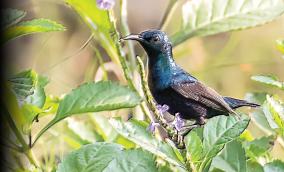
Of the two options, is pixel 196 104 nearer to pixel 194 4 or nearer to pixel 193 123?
pixel 193 123

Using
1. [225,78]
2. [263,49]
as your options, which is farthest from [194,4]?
[263,49]

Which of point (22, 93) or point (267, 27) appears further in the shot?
point (267, 27)

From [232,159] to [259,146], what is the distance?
0.16m

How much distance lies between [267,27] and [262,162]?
200cm

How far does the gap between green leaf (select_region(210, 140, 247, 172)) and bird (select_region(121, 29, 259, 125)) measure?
5 centimetres

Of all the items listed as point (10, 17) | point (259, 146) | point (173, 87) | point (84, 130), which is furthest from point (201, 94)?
point (84, 130)

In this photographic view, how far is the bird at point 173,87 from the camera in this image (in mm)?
1045

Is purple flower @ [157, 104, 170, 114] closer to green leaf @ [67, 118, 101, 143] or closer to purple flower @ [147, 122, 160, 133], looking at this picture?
purple flower @ [147, 122, 160, 133]

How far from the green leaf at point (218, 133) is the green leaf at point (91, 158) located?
0.11 meters

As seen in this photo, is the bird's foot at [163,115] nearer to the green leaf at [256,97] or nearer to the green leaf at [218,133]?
the green leaf at [218,133]

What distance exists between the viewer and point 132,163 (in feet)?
3.15

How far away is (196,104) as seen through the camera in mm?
1073

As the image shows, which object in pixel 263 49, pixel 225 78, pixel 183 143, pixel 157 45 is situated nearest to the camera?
pixel 183 143

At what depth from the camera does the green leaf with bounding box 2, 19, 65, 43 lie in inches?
39.9
